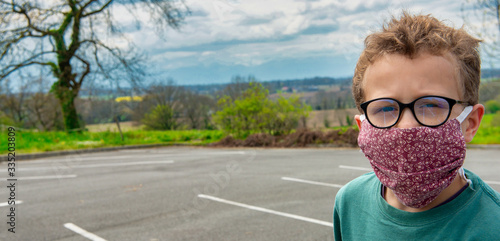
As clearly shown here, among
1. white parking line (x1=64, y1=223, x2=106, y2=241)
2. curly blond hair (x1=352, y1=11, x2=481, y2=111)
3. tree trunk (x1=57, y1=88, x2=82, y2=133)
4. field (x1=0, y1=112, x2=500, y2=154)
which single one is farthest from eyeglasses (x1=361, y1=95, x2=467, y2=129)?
tree trunk (x1=57, y1=88, x2=82, y2=133)

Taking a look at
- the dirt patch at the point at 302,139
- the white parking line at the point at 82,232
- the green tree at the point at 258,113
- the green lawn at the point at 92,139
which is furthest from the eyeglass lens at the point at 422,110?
the green tree at the point at 258,113

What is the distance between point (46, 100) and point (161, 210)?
2186 cm

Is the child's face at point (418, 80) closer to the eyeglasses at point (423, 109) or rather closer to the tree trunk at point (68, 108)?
the eyeglasses at point (423, 109)

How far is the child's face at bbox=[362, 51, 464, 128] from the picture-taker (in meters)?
1.65

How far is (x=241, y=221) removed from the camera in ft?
19.9

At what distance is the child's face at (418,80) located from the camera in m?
1.65

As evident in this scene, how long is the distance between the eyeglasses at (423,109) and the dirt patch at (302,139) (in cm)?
1525

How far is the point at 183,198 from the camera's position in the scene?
300 inches

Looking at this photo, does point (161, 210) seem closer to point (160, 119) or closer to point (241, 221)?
point (241, 221)

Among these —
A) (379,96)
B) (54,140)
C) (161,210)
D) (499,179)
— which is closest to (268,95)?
(54,140)

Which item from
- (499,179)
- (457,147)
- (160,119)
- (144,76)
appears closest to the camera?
(457,147)

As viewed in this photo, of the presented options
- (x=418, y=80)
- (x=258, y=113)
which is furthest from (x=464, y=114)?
(x=258, y=113)

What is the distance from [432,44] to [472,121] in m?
0.38

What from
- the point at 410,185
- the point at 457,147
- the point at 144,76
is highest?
the point at 144,76
